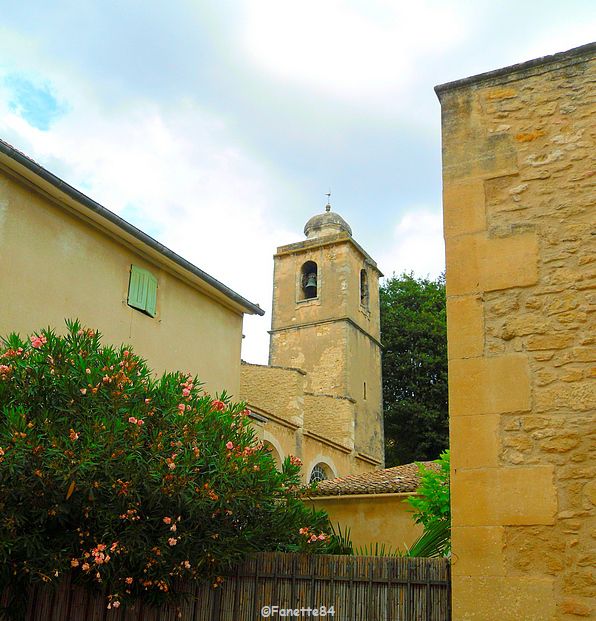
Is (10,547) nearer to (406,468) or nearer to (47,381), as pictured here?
(47,381)

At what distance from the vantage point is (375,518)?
13984mm

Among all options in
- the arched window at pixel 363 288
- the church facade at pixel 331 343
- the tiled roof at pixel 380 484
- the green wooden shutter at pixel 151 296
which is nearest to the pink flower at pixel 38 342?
the green wooden shutter at pixel 151 296

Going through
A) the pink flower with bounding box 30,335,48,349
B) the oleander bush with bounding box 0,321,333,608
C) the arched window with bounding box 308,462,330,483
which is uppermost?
the arched window with bounding box 308,462,330,483

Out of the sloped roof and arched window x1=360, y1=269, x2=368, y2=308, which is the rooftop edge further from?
arched window x1=360, y1=269, x2=368, y2=308

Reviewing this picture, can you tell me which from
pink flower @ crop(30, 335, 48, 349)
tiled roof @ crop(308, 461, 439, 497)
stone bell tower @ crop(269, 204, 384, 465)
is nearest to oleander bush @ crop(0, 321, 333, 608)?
pink flower @ crop(30, 335, 48, 349)

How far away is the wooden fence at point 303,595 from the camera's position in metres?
5.18

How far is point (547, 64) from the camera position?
5418mm

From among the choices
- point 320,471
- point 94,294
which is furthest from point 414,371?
point 94,294

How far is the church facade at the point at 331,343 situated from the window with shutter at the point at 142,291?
11594mm

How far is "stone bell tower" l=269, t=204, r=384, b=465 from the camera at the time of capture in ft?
97.3

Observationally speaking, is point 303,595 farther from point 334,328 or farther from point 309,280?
point 309,280

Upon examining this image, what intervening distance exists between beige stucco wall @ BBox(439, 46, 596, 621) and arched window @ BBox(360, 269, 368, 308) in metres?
26.9

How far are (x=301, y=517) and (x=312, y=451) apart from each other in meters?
17.0

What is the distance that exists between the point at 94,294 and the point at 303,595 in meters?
7.11
